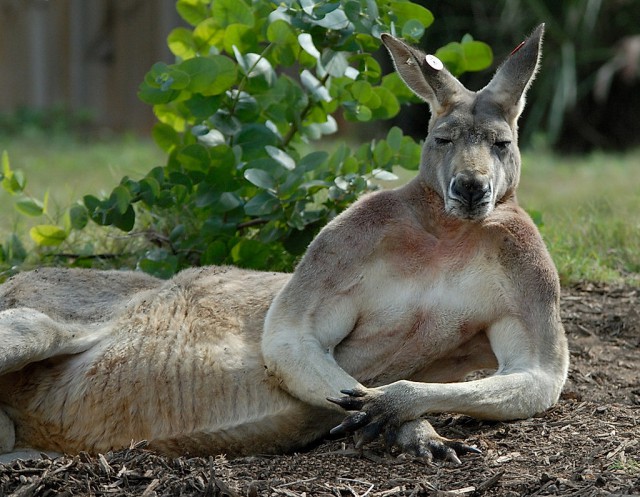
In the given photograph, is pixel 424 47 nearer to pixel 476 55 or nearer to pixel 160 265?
pixel 476 55

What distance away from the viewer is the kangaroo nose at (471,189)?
3.61 metres

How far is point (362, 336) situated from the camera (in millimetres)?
3836

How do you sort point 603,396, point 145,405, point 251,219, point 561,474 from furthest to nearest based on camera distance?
point 251,219, point 603,396, point 145,405, point 561,474

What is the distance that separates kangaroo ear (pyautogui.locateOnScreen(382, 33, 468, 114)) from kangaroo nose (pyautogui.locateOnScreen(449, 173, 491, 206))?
455 mm

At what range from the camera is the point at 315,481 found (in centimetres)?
328

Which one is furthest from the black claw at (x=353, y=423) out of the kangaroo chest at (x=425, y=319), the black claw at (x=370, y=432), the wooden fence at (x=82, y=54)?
the wooden fence at (x=82, y=54)

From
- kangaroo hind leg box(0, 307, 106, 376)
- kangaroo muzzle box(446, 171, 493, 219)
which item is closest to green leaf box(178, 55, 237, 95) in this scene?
kangaroo hind leg box(0, 307, 106, 376)

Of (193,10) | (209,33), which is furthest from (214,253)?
(193,10)

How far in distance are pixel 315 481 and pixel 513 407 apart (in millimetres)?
706

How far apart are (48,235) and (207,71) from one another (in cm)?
117

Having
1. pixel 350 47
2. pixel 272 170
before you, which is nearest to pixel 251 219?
pixel 272 170

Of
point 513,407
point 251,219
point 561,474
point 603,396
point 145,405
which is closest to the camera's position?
point 561,474

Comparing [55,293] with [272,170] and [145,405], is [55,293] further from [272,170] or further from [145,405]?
[272,170]

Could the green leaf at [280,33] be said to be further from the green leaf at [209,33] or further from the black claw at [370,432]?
the black claw at [370,432]
